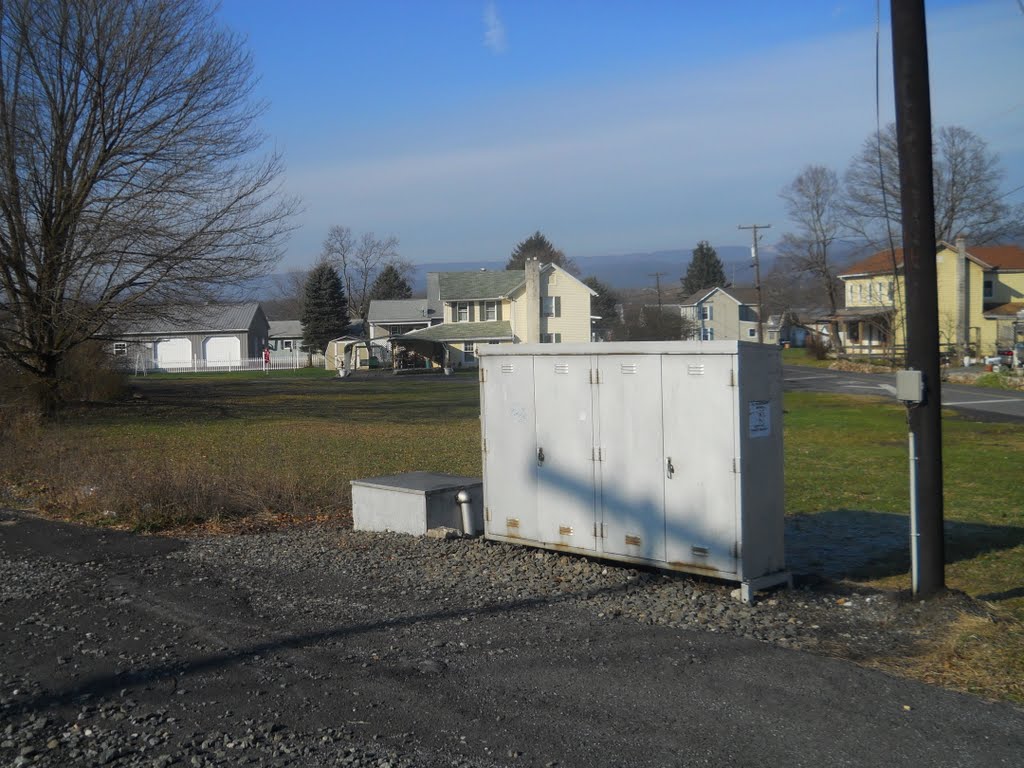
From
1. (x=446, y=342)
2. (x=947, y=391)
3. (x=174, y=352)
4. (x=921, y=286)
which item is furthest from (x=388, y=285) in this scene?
(x=921, y=286)

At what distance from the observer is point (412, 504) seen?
33.3 ft

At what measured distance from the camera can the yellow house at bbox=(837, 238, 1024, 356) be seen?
59.0 m

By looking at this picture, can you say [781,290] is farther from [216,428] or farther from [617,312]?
[216,428]

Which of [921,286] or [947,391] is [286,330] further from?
[921,286]

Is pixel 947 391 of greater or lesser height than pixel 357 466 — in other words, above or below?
below

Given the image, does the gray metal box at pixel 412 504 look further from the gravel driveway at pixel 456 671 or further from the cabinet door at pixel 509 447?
the gravel driveway at pixel 456 671

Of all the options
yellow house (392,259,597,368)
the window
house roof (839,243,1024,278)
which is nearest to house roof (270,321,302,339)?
yellow house (392,259,597,368)

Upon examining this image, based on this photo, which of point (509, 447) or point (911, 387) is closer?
point (911, 387)

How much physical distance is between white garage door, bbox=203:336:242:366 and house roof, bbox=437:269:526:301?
64.0 ft

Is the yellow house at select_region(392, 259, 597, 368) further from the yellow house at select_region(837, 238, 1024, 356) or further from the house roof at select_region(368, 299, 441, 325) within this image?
the yellow house at select_region(837, 238, 1024, 356)

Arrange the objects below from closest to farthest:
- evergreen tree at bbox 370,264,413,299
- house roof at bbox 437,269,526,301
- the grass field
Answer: the grass field, house roof at bbox 437,269,526,301, evergreen tree at bbox 370,264,413,299

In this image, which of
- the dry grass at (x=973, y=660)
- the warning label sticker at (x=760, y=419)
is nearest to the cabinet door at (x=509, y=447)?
the warning label sticker at (x=760, y=419)

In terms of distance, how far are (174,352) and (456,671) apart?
77034mm

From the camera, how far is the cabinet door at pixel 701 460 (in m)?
7.70
